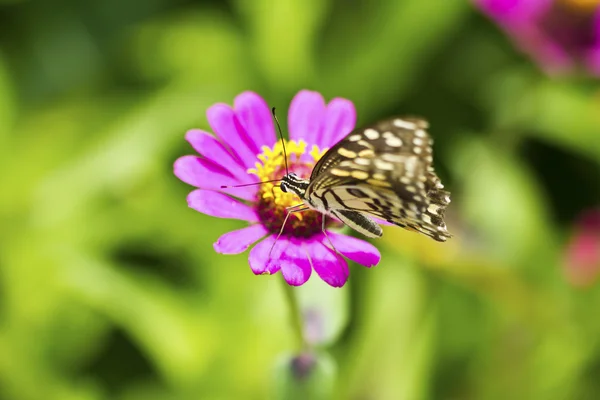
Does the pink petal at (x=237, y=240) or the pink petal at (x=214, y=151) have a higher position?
the pink petal at (x=214, y=151)

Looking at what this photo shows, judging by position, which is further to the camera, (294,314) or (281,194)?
(281,194)

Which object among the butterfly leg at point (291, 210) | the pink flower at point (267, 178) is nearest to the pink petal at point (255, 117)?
the pink flower at point (267, 178)

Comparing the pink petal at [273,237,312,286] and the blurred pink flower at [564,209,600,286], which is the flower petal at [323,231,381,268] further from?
the blurred pink flower at [564,209,600,286]

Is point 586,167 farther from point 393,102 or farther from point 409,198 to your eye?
point 409,198

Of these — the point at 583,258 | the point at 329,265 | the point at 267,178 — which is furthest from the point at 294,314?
the point at 583,258

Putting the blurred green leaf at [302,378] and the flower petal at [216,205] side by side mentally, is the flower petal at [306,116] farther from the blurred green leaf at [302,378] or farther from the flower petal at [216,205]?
the blurred green leaf at [302,378]

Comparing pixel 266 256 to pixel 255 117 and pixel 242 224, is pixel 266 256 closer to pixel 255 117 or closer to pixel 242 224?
pixel 255 117

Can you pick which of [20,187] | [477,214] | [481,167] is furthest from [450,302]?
[20,187]
